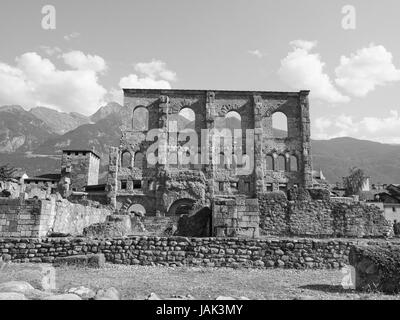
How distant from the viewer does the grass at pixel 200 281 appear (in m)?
6.16

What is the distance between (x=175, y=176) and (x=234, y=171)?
667 cm

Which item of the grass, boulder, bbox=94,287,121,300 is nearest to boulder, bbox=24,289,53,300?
boulder, bbox=94,287,121,300

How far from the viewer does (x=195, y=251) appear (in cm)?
971

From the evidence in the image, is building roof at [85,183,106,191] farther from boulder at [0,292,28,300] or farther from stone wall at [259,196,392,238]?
boulder at [0,292,28,300]

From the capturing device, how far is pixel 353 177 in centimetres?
5606

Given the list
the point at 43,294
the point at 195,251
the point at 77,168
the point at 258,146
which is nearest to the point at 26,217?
the point at 195,251

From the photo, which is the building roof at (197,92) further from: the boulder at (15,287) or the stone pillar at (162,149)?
the boulder at (15,287)

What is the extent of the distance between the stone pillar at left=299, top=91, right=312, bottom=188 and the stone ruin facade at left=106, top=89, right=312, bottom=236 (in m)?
0.06

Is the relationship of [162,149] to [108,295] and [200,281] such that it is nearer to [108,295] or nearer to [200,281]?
[200,281]

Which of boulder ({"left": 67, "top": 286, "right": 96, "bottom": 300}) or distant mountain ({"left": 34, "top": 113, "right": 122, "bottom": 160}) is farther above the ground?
distant mountain ({"left": 34, "top": 113, "right": 122, "bottom": 160})

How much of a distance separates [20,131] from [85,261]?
175 m

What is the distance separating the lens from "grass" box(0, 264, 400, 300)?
6.16m
